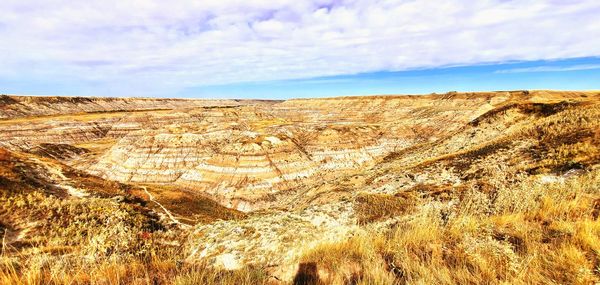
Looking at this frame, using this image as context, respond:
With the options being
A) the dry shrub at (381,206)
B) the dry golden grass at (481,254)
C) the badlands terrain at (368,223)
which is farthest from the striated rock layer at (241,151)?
the dry golden grass at (481,254)

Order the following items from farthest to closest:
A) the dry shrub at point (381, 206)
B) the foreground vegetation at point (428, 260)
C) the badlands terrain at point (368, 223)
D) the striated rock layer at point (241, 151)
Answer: the striated rock layer at point (241, 151), the dry shrub at point (381, 206), the badlands terrain at point (368, 223), the foreground vegetation at point (428, 260)

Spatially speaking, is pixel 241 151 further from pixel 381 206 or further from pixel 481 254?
pixel 481 254

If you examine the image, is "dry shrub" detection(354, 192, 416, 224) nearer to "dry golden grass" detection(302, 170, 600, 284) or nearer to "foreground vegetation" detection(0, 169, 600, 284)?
"foreground vegetation" detection(0, 169, 600, 284)

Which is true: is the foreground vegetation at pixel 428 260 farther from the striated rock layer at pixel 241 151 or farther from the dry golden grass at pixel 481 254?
the striated rock layer at pixel 241 151

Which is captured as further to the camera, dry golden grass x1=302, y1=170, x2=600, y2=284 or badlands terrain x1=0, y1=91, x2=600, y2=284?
badlands terrain x1=0, y1=91, x2=600, y2=284

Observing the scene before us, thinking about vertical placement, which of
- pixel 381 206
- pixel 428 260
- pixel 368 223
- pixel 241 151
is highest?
pixel 428 260

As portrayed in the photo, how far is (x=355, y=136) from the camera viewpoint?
90.0m

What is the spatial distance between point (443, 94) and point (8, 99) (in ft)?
771

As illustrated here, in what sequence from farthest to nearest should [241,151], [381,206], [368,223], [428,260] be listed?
[241,151]
[381,206]
[368,223]
[428,260]

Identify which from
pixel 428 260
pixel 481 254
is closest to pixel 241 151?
pixel 428 260

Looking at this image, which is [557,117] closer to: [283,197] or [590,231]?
[590,231]

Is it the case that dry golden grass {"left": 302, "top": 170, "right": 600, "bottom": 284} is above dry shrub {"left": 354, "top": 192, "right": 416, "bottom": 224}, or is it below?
above

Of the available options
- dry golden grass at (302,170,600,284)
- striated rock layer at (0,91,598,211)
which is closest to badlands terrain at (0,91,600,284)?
dry golden grass at (302,170,600,284)

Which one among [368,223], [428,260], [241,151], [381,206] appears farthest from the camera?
[241,151]
